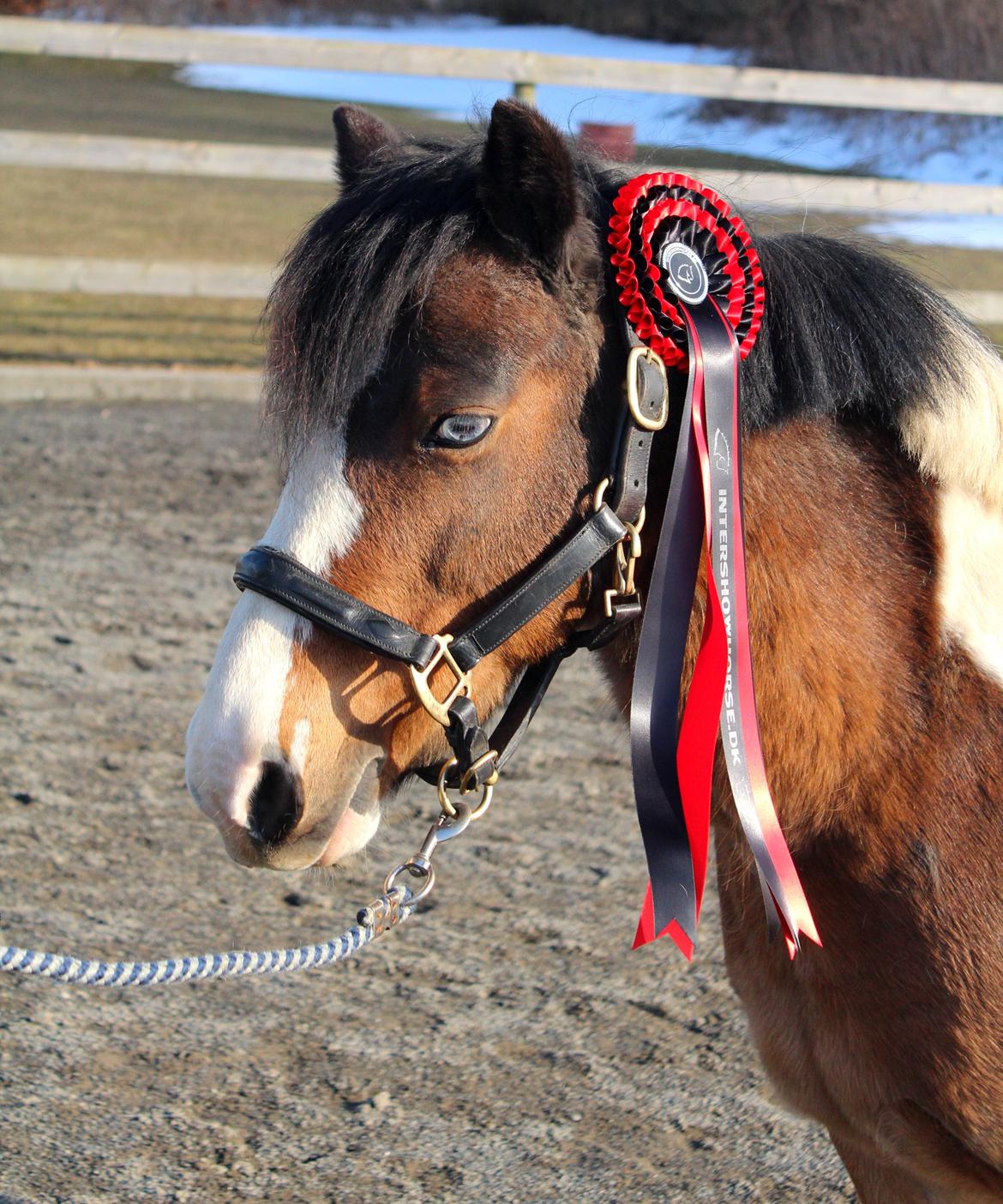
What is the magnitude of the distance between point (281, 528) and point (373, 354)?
23 centimetres

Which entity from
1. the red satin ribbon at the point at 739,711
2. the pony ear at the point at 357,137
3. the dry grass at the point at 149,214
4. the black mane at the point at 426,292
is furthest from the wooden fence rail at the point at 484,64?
the red satin ribbon at the point at 739,711

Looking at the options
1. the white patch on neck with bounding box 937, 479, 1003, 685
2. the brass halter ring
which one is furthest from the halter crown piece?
the white patch on neck with bounding box 937, 479, 1003, 685

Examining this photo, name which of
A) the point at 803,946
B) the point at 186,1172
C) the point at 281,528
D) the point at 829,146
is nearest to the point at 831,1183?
the point at 803,946

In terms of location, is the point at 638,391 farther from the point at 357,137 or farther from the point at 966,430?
the point at 357,137

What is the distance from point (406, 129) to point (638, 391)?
0.75 meters

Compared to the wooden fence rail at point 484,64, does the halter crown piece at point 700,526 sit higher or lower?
lower

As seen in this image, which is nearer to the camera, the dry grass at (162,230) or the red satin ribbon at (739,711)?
the red satin ribbon at (739,711)

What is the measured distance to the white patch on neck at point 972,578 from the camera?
1.54m

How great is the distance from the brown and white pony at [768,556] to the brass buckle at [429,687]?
4cm

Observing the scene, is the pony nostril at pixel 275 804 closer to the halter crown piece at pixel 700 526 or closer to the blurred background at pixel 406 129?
the halter crown piece at pixel 700 526

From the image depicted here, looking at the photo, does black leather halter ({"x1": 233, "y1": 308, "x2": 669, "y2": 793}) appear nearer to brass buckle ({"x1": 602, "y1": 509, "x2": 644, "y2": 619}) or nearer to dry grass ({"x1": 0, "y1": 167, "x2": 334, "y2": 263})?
brass buckle ({"x1": 602, "y1": 509, "x2": 644, "y2": 619})

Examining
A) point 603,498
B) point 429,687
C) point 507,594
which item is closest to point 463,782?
point 429,687

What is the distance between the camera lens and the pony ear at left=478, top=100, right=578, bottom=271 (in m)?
1.34

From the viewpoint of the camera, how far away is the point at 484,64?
22.2 feet
